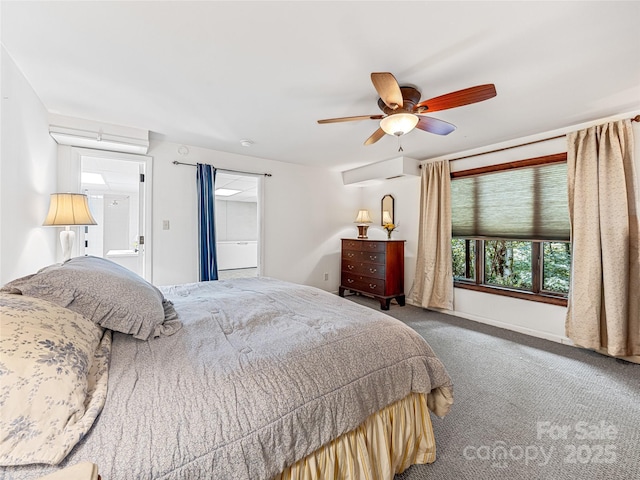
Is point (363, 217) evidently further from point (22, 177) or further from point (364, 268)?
point (22, 177)

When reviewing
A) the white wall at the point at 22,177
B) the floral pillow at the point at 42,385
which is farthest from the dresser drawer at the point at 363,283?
the white wall at the point at 22,177

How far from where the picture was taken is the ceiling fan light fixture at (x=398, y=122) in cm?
212

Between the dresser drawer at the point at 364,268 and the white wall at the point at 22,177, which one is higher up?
the white wall at the point at 22,177

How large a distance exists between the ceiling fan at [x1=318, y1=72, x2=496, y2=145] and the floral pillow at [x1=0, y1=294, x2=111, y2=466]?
190 cm

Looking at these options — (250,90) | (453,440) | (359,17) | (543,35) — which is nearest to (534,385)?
(453,440)

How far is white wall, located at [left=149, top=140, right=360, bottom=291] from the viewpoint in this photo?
3.56m

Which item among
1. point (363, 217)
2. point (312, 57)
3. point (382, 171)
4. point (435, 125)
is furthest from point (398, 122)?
point (363, 217)

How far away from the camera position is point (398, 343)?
1387 mm

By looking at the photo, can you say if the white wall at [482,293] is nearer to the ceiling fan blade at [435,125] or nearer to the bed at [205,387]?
the ceiling fan blade at [435,125]

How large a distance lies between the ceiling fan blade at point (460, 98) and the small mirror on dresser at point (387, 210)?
2678 mm

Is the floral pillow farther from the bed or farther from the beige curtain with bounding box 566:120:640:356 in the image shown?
the beige curtain with bounding box 566:120:640:356

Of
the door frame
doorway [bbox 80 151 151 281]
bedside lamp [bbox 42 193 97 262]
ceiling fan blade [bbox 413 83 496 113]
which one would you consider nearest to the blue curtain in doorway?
the door frame

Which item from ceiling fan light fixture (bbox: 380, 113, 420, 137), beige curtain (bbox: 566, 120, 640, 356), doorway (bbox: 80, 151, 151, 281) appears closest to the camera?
ceiling fan light fixture (bbox: 380, 113, 420, 137)

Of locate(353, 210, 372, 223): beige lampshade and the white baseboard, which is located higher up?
locate(353, 210, 372, 223): beige lampshade
